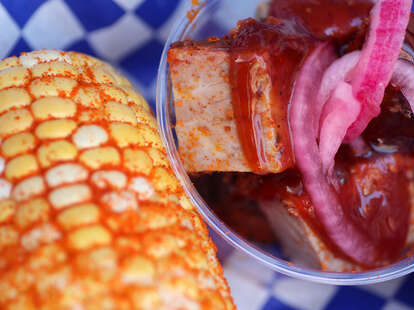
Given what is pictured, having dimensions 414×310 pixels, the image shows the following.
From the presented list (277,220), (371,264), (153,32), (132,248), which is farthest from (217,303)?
(153,32)

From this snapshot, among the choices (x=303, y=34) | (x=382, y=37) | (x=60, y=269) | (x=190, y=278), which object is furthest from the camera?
(x=303, y=34)

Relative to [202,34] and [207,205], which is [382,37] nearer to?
[202,34]

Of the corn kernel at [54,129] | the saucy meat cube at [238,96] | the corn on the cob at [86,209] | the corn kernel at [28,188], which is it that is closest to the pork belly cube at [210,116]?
the saucy meat cube at [238,96]

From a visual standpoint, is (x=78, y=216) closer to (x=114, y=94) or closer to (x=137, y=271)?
(x=137, y=271)

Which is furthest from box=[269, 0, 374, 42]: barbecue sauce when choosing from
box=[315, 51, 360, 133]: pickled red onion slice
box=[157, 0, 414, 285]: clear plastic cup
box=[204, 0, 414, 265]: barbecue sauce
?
box=[157, 0, 414, 285]: clear plastic cup

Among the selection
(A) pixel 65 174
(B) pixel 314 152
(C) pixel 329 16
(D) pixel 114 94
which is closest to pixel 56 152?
(A) pixel 65 174
